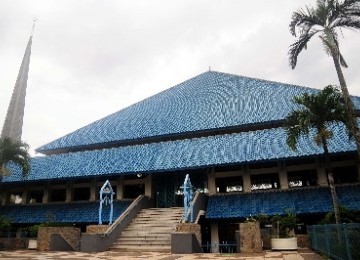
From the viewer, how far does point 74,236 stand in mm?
20312

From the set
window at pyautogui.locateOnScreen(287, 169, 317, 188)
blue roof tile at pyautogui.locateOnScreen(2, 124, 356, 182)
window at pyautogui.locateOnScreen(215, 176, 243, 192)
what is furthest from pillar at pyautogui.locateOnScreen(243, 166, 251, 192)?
window at pyautogui.locateOnScreen(287, 169, 317, 188)

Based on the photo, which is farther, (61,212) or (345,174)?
(61,212)

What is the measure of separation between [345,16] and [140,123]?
67.6ft

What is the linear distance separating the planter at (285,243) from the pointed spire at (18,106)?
61.2 m

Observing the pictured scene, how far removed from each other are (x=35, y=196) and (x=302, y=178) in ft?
76.6

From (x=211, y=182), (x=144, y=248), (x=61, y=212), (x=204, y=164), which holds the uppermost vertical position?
(x=204, y=164)

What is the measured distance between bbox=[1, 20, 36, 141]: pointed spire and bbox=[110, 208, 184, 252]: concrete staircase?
53.1 m

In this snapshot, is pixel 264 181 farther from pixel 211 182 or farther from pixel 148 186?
pixel 148 186

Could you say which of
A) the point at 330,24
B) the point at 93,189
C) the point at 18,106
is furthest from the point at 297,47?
the point at 18,106

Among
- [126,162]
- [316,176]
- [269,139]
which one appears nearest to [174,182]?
[126,162]

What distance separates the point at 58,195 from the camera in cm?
2866

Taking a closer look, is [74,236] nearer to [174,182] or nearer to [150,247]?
[150,247]

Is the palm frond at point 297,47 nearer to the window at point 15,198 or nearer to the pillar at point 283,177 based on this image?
the pillar at point 283,177

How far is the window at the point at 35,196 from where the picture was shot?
29.2 metres
